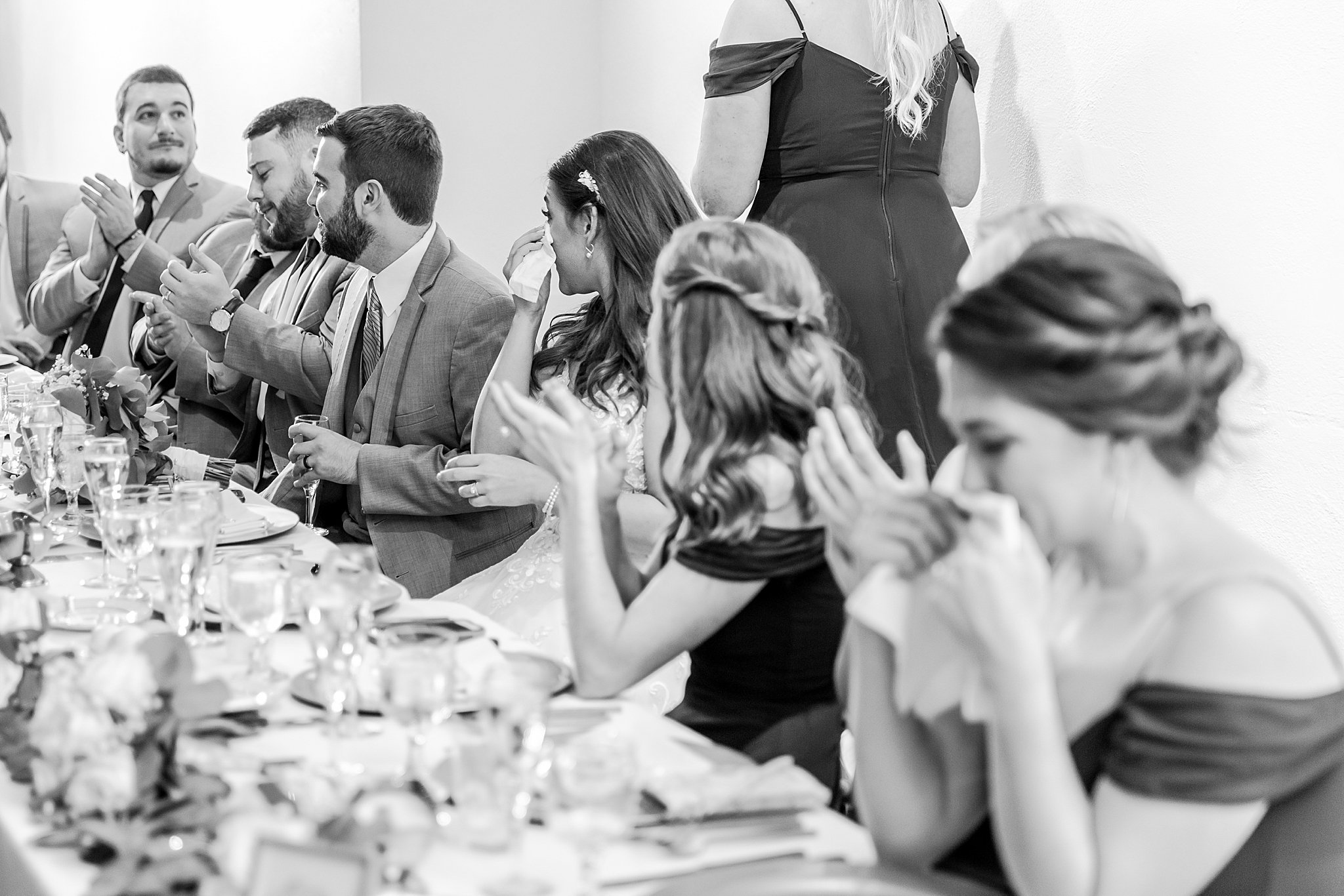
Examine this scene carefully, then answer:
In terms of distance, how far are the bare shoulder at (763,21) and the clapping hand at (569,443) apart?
1142mm

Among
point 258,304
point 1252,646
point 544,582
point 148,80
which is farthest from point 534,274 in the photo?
point 148,80

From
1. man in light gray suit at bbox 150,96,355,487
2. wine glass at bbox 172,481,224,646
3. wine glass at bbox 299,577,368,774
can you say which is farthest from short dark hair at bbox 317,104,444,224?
wine glass at bbox 299,577,368,774

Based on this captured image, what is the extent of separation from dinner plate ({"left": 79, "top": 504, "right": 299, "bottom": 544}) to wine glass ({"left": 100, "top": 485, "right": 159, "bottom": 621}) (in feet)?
1.13

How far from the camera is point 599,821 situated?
103 centimetres

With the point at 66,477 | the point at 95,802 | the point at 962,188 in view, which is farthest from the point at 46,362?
the point at 95,802

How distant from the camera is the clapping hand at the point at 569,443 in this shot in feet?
5.59

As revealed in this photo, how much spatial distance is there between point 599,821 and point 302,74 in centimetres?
519

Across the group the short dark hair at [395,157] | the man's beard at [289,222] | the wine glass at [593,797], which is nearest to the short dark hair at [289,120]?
the man's beard at [289,222]

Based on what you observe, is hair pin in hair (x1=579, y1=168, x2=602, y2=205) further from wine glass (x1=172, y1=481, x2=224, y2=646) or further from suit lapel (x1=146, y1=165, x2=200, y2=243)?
suit lapel (x1=146, y1=165, x2=200, y2=243)

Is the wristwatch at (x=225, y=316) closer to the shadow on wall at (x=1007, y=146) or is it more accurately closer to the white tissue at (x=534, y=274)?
the white tissue at (x=534, y=274)

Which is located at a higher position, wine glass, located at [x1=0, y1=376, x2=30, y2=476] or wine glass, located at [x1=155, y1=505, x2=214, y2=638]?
wine glass, located at [x1=155, y1=505, x2=214, y2=638]

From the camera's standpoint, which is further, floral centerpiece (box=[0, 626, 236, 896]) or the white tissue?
the white tissue

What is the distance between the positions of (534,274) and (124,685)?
6.04 ft

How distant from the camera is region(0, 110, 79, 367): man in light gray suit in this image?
5777mm
